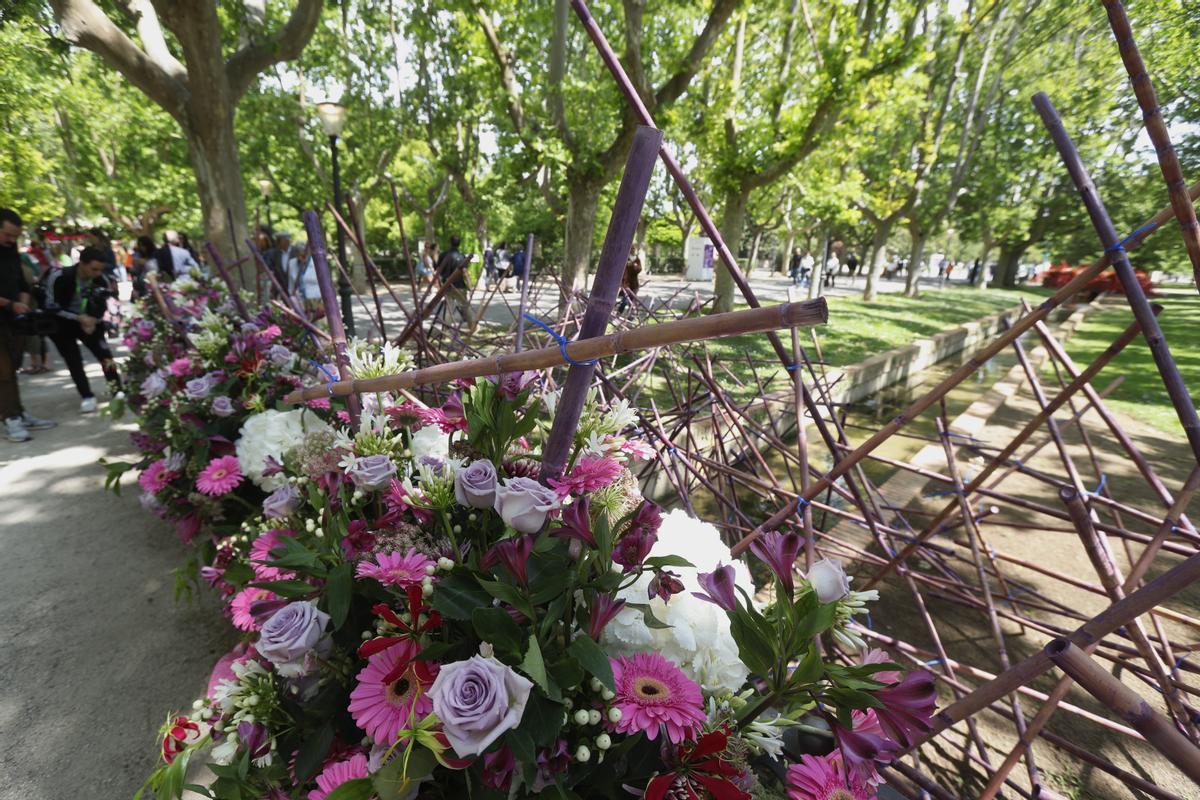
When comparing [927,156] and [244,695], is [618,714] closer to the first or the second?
[244,695]

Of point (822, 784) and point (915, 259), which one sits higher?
point (915, 259)

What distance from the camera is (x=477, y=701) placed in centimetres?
62

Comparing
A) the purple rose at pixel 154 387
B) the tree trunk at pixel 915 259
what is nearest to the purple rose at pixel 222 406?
the purple rose at pixel 154 387

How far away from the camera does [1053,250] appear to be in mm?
29328

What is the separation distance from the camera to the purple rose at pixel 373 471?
3.14 ft

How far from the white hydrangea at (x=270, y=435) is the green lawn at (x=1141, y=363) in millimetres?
3519

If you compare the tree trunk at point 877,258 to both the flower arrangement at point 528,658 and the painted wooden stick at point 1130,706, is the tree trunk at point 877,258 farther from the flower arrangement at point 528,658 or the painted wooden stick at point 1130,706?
the painted wooden stick at point 1130,706

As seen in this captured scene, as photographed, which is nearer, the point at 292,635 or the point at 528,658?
the point at 528,658

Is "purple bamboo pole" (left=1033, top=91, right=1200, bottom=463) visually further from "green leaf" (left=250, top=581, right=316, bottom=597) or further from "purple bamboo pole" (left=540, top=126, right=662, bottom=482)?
"green leaf" (left=250, top=581, right=316, bottom=597)

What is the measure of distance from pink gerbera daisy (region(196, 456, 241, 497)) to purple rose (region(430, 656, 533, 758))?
156cm

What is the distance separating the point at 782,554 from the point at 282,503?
1.03m

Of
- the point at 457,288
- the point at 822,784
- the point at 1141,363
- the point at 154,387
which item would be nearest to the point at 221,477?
the point at 154,387

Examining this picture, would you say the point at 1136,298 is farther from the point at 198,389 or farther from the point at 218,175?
the point at 218,175

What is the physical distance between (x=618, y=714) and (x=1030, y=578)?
3.31 metres
